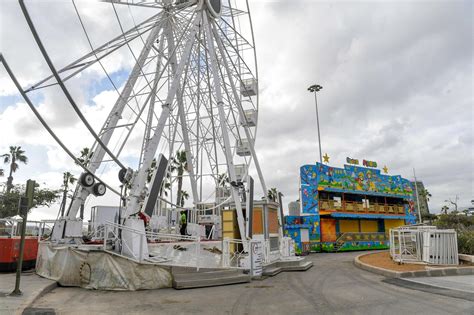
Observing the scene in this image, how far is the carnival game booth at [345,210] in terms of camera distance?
3228cm

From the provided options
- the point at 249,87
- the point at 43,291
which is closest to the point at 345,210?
the point at 249,87

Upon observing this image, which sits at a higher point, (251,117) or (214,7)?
(214,7)

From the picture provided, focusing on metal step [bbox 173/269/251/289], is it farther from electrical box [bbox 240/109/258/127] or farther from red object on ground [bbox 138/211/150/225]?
electrical box [bbox 240/109/258/127]

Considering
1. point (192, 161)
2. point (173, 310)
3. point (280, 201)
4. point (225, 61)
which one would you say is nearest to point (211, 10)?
point (225, 61)

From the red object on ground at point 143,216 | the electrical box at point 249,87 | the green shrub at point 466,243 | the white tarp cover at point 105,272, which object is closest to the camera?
the white tarp cover at point 105,272

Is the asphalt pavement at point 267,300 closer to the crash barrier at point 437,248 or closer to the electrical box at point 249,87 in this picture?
the crash barrier at point 437,248

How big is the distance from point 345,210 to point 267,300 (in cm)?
2759

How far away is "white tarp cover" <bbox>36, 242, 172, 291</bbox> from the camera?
10992 mm

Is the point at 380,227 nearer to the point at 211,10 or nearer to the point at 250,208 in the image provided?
the point at 250,208

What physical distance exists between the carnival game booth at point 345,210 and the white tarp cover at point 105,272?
20.3 meters

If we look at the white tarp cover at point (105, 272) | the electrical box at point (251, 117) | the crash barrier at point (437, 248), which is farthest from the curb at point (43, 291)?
the electrical box at point (251, 117)

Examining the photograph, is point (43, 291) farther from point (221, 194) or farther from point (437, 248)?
point (437, 248)

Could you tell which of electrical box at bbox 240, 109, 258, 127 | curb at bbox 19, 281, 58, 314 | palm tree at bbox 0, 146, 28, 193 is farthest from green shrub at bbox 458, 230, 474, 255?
palm tree at bbox 0, 146, 28, 193

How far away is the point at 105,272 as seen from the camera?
11094 mm
